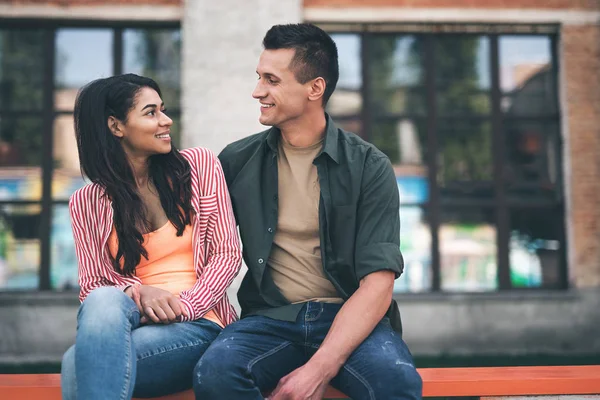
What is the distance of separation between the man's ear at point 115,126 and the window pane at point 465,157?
5596mm

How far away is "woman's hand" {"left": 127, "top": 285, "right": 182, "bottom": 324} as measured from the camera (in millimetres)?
2688

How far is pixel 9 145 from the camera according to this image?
8.09m

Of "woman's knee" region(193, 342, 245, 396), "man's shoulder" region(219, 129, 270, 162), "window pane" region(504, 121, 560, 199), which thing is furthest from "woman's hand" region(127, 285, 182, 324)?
"window pane" region(504, 121, 560, 199)

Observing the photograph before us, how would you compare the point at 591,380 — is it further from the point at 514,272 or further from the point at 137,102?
the point at 514,272

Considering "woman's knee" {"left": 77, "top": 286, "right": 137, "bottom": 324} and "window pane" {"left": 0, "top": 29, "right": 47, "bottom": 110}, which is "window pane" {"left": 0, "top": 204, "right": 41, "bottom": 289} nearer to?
"window pane" {"left": 0, "top": 29, "right": 47, "bottom": 110}

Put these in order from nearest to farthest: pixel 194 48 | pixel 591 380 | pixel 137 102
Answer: pixel 591 380 → pixel 137 102 → pixel 194 48

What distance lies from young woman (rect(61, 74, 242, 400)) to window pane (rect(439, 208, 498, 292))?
539 centimetres

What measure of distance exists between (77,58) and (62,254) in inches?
90.4

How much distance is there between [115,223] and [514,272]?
6219 millimetres

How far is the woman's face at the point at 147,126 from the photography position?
9.89ft

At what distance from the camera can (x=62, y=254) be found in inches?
317

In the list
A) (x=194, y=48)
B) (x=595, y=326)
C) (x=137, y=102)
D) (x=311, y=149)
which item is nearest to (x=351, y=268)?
(x=311, y=149)

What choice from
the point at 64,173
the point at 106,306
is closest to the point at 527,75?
the point at 64,173

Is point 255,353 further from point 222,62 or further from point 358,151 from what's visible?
point 222,62
